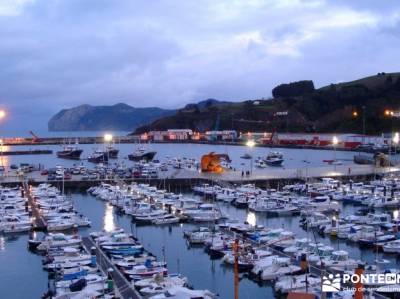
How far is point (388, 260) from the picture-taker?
18.3m

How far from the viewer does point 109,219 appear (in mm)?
26375

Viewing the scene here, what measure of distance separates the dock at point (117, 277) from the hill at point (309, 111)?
75.1m

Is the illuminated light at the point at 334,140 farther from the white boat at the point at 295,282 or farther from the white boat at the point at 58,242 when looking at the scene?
the white boat at the point at 295,282

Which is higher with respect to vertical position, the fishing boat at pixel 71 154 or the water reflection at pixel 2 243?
the fishing boat at pixel 71 154

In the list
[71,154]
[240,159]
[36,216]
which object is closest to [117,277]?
[36,216]

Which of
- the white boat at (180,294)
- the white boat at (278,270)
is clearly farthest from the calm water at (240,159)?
the white boat at (180,294)

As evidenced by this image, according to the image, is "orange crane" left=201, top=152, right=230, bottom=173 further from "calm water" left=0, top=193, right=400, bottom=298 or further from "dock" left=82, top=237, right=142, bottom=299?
"dock" left=82, top=237, right=142, bottom=299

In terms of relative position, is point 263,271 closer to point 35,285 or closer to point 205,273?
point 205,273

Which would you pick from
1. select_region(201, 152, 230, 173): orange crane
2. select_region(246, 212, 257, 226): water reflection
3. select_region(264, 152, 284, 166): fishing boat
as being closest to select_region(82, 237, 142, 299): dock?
select_region(246, 212, 257, 226): water reflection

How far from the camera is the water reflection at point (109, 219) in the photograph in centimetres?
2415

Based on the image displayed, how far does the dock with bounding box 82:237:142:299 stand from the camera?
1430 centimetres

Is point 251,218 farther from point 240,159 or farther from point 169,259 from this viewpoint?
point 240,159

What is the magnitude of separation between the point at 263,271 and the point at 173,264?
12.0ft

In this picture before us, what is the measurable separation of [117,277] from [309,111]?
95925mm
